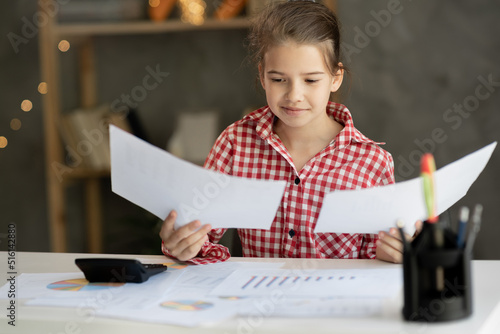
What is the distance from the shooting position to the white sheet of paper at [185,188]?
114 centimetres

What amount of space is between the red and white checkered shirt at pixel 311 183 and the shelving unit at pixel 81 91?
48.3 inches

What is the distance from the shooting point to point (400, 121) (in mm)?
2752

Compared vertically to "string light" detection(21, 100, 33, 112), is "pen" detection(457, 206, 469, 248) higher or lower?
lower

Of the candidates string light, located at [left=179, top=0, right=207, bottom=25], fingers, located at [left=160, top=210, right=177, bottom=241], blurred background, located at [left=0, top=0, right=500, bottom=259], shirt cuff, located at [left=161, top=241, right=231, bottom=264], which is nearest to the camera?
fingers, located at [left=160, top=210, right=177, bottom=241]

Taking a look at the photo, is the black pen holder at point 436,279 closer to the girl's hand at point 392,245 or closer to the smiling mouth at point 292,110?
the girl's hand at point 392,245

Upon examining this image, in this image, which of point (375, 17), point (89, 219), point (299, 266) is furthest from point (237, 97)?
point (299, 266)

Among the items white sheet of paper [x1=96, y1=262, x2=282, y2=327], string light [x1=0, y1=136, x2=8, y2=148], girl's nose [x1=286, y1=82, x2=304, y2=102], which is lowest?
white sheet of paper [x1=96, y1=262, x2=282, y2=327]

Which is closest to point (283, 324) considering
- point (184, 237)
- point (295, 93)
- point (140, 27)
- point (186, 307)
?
point (186, 307)

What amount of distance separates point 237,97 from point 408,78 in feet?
2.49

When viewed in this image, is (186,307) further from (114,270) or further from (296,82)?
(296,82)

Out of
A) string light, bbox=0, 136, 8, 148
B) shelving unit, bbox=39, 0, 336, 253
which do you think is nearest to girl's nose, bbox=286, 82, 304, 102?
shelving unit, bbox=39, 0, 336, 253

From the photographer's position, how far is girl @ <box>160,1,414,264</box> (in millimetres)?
1502

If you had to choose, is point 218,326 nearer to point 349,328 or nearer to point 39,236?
point 349,328

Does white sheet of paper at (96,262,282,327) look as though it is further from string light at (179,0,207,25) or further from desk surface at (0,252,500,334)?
string light at (179,0,207,25)
